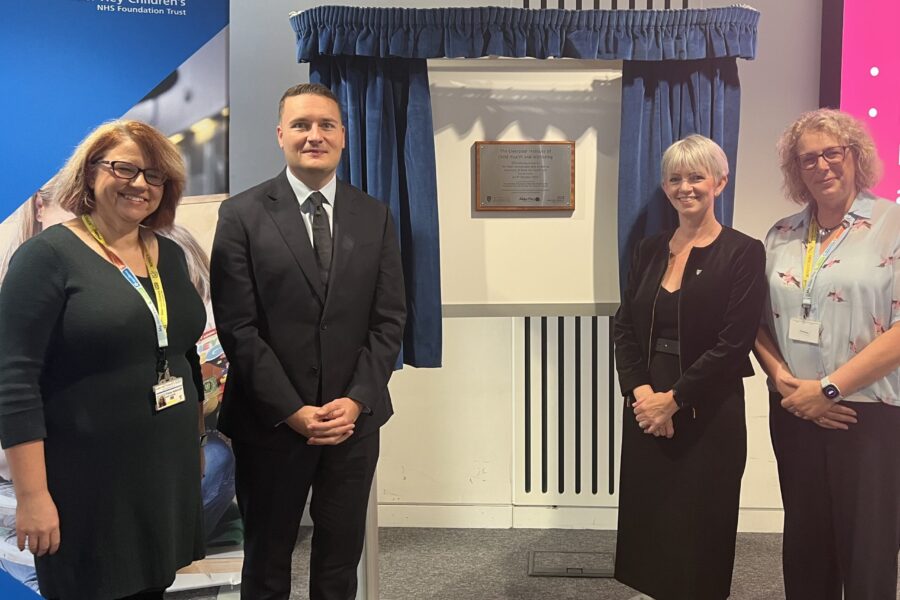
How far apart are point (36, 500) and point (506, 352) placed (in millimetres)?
2228

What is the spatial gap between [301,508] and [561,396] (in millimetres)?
1696

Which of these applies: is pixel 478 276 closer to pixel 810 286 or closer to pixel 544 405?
pixel 544 405

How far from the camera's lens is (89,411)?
1580 mm

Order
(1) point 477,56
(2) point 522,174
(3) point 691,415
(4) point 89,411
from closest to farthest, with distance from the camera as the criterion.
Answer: (4) point 89,411
(3) point 691,415
(1) point 477,56
(2) point 522,174

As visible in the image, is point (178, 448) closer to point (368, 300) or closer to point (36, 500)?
point (36, 500)

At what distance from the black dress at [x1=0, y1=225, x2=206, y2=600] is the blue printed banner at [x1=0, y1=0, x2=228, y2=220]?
3.74ft

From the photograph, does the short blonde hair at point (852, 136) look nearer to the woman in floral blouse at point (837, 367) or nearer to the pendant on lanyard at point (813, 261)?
the woman in floral blouse at point (837, 367)

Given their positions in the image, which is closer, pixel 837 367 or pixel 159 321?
pixel 159 321

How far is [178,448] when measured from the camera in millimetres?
1721

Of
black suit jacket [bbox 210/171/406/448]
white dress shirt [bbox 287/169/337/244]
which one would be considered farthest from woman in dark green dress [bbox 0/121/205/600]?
white dress shirt [bbox 287/169/337/244]

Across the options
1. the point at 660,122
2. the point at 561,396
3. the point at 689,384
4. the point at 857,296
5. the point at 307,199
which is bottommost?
the point at 561,396

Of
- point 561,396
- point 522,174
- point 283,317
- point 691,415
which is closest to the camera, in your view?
point 283,317

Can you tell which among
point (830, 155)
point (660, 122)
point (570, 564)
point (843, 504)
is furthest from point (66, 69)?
point (843, 504)

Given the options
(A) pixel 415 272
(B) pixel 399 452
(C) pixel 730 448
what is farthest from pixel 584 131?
(B) pixel 399 452
